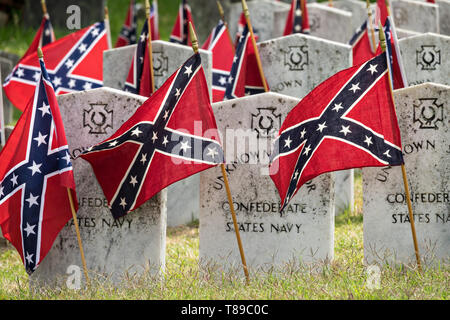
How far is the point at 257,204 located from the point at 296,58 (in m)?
2.37

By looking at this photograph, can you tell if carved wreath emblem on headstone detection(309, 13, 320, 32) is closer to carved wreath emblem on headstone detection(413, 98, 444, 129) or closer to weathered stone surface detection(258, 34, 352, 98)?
weathered stone surface detection(258, 34, 352, 98)

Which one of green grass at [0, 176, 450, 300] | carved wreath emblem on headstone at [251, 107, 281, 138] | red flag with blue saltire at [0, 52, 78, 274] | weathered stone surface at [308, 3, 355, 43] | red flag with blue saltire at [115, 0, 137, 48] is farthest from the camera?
red flag with blue saltire at [115, 0, 137, 48]

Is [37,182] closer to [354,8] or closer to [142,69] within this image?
[142,69]

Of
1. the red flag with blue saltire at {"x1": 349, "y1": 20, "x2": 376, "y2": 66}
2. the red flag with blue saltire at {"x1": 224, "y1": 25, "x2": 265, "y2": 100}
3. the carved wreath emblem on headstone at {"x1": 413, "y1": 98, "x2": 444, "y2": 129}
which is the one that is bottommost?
the carved wreath emblem on headstone at {"x1": 413, "y1": 98, "x2": 444, "y2": 129}

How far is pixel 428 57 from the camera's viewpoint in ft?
27.7

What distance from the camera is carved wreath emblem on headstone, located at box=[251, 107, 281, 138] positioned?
6.27 m

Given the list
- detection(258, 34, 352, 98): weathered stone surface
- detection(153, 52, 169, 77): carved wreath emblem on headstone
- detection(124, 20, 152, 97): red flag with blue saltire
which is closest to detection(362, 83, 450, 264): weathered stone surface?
detection(258, 34, 352, 98): weathered stone surface

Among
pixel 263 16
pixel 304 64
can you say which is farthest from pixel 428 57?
pixel 263 16

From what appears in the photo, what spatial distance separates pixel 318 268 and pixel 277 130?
3.65 ft

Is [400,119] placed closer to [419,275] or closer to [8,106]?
[419,275]

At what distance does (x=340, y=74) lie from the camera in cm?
584

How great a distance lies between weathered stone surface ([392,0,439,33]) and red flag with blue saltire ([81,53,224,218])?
21.2ft
